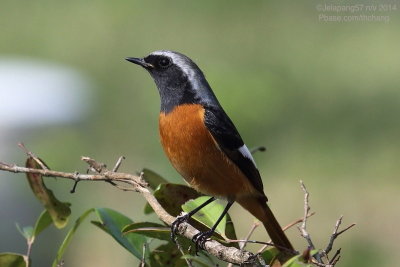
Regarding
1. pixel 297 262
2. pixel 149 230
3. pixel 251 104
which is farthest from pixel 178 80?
pixel 251 104

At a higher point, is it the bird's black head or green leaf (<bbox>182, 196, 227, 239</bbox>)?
the bird's black head

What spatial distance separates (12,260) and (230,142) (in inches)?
57.4

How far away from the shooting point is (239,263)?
2.04m

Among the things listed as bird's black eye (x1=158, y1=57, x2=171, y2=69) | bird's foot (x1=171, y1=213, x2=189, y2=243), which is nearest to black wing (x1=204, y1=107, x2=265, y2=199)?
bird's black eye (x1=158, y1=57, x2=171, y2=69)

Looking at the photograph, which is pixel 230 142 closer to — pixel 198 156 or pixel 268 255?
pixel 198 156

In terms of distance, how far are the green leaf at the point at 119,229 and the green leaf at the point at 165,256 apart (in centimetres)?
5

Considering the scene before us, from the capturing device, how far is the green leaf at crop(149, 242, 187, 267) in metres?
2.58

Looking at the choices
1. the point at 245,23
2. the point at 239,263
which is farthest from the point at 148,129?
the point at 239,263

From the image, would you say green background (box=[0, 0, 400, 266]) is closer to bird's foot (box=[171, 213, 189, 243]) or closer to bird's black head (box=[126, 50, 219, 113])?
bird's black head (box=[126, 50, 219, 113])

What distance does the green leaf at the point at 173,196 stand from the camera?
2.63m

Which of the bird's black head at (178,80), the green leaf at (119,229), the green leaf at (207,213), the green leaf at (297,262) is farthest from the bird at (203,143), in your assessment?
Result: the green leaf at (297,262)

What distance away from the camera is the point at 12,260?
2537 millimetres

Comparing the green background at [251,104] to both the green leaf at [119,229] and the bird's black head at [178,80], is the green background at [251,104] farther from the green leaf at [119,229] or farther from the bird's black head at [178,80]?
the green leaf at [119,229]

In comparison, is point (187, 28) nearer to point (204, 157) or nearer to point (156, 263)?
point (204, 157)
